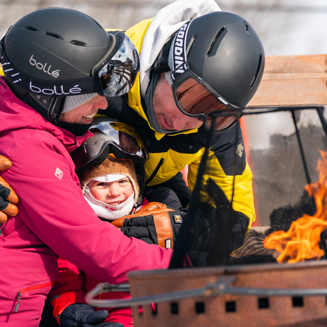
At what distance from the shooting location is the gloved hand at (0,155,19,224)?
2034 mm

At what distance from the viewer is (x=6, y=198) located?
2.05 m

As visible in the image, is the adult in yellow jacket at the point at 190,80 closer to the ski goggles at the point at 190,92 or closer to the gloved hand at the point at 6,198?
the ski goggles at the point at 190,92

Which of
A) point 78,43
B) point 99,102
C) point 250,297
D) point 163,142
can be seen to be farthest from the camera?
point 163,142

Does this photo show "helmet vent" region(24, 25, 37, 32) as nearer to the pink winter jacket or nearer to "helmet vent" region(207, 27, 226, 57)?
the pink winter jacket

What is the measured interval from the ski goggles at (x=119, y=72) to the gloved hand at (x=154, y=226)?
741 millimetres

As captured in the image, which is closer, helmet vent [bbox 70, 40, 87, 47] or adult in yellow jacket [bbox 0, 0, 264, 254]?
helmet vent [bbox 70, 40, 87, 47]

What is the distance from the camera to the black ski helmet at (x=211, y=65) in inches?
104

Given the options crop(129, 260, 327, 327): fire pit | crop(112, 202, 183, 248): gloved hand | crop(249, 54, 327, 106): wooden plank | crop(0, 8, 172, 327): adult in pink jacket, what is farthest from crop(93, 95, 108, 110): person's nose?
crop(249, 54, 327, 106): wooden plank

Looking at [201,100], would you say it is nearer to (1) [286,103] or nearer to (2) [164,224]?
(2) [164,224]

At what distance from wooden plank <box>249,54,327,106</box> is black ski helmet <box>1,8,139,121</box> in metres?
1.58

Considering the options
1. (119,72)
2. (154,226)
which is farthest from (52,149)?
(154,226)

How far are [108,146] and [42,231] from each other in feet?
2.60

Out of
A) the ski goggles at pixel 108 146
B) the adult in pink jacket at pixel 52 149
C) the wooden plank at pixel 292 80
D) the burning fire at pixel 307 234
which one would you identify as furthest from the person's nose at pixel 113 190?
the wooden plank at pixel 292 80

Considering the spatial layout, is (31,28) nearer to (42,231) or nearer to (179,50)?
(179,50)
